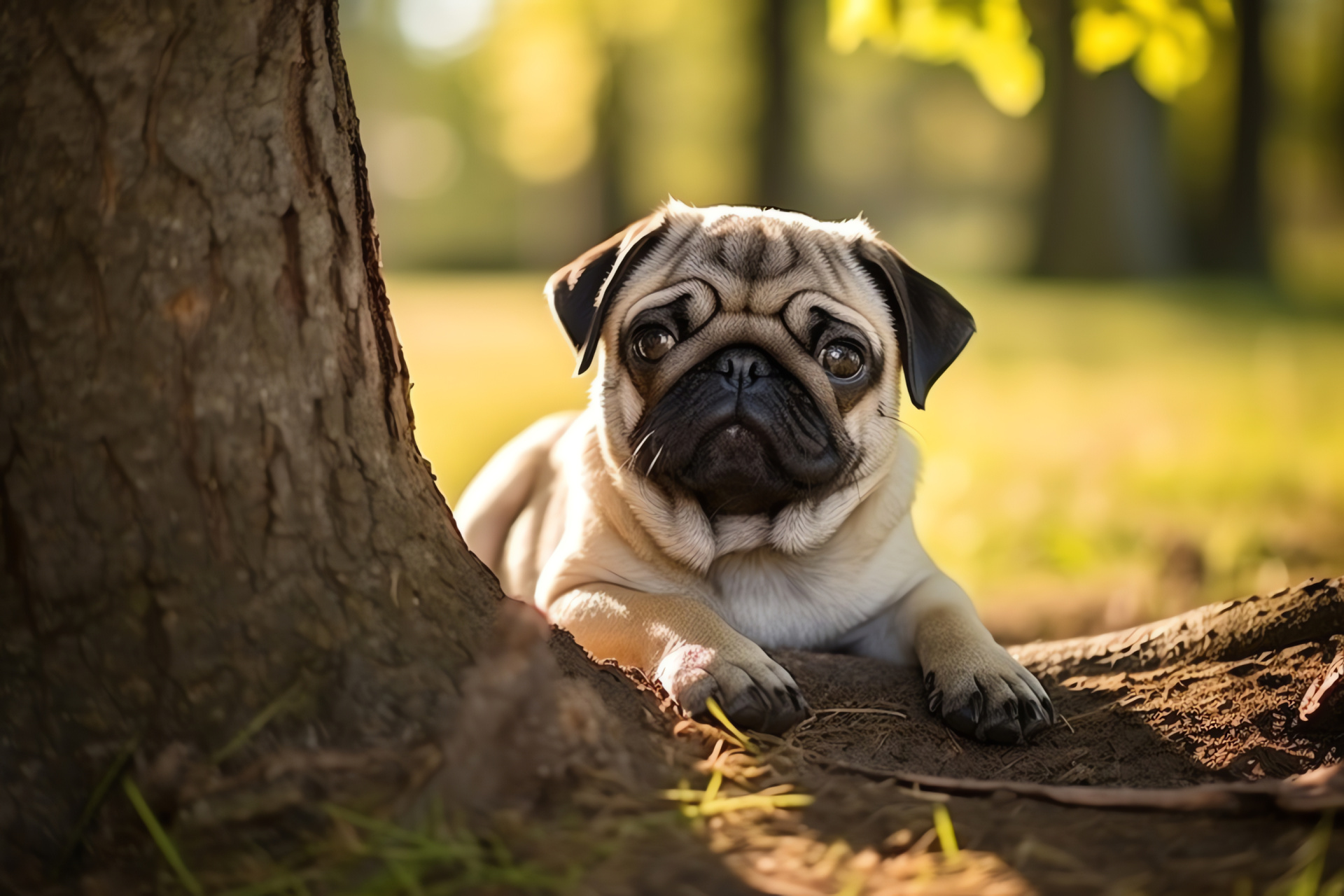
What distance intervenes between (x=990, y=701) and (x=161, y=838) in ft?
6.87

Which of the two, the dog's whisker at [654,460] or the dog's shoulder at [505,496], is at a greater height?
the dog's whisker at [654,460]

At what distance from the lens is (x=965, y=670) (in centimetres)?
338

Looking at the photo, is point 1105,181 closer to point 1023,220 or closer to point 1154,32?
point 1154,32

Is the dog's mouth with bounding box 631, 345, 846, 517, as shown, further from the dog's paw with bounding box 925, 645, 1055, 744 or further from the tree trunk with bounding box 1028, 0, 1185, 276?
the tree trunk with bounding box 1028, 0, 1185, 276

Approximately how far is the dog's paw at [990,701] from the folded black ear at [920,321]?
0.91 m

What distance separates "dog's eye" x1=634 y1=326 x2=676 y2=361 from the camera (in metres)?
3.90

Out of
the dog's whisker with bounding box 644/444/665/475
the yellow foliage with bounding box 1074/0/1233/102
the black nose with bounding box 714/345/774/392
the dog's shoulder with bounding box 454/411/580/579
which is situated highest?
the yellow foliage with bounding box 1074/0/1233/102

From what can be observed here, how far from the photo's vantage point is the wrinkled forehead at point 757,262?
3957mm

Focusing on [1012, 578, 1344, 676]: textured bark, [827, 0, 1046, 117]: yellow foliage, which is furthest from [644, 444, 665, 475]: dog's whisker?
[827, 0, 1046, 117]: yellow foliage

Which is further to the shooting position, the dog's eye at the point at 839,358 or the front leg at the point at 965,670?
the dog's eye at the point at 839,358

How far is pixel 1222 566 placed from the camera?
6.02m

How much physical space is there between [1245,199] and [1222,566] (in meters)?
15.0

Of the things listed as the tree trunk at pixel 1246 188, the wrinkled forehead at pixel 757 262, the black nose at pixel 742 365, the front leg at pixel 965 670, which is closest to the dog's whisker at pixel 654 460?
the black nose at pixel 742 365

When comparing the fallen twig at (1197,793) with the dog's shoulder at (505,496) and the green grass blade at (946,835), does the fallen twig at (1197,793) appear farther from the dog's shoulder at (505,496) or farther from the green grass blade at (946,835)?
the dog's shoulder at (505,496)
